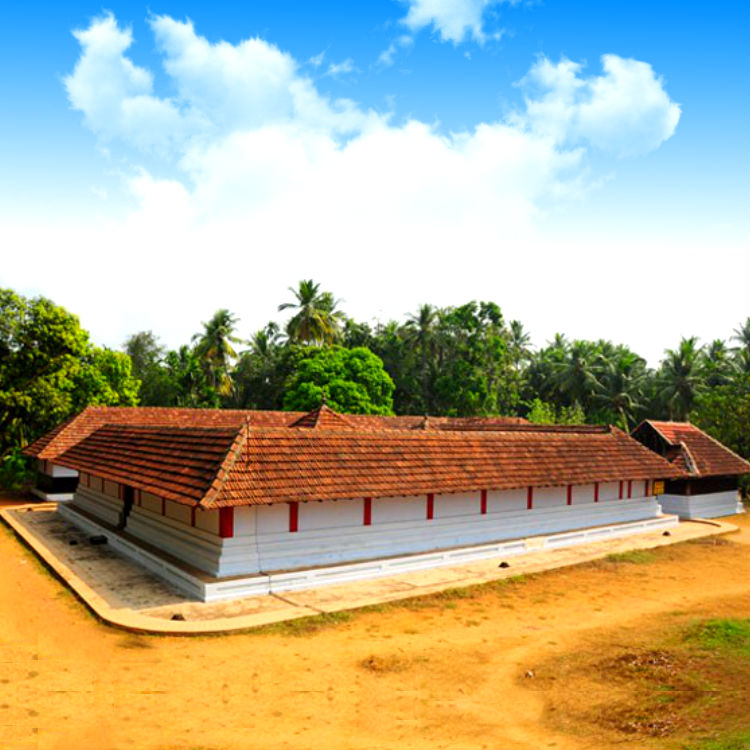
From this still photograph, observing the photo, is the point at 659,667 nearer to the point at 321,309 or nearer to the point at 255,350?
the point at 321,309

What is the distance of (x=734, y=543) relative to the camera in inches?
935

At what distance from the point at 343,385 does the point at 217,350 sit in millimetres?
14832

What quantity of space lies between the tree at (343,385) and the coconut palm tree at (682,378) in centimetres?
2127

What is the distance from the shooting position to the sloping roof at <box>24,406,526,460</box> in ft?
92.9

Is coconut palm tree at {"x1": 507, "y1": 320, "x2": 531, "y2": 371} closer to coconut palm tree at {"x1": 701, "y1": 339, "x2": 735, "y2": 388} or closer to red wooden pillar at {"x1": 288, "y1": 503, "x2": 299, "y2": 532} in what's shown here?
coconut palm tree at {"x1": 701, "y1": 339, "x2": 735, "y2": 388}

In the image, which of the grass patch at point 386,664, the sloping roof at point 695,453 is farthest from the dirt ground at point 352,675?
the sloping roof at point 695,453

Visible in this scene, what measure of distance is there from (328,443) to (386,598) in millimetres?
4658

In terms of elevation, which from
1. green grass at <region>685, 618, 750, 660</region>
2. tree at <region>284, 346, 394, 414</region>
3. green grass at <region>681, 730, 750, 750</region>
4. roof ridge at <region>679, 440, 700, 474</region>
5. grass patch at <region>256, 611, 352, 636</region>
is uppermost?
tree at <region>284, 346, 394, 414</region>

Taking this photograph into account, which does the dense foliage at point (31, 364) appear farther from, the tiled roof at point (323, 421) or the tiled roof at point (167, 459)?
the tiled roof at point (323, 421)

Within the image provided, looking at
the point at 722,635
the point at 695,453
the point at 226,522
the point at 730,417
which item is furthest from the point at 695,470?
the point at 226,522

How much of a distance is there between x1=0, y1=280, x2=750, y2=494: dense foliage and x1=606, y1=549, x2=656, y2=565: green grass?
19626 mm

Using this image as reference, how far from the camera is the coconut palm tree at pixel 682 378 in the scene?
47812mm

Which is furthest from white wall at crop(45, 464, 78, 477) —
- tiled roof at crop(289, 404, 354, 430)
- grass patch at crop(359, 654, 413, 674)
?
grass patch at crop(359, 654, 413, 674)

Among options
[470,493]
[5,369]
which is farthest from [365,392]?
[470,493]
